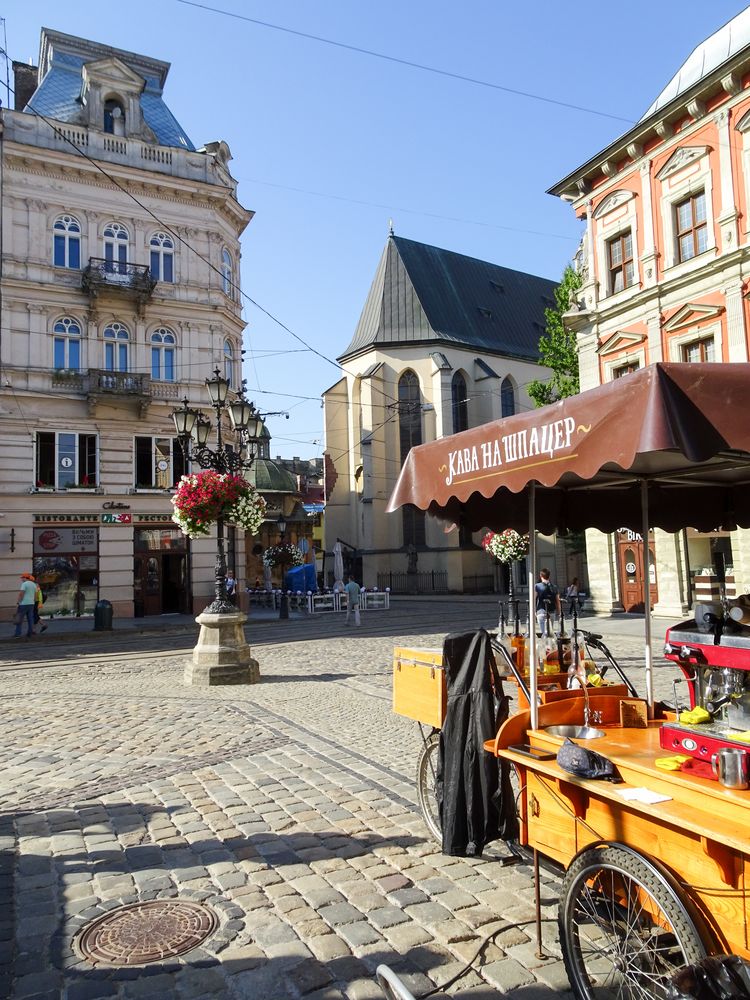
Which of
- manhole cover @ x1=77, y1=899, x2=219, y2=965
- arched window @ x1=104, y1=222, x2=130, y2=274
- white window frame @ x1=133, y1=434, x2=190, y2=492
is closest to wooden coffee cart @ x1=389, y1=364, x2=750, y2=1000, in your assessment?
manhole cover @ x1=77, y1=899, x2=219, y2=965

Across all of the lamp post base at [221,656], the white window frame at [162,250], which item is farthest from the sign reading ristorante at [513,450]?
the white window frame at [162,250]

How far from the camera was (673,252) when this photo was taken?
22688 mm

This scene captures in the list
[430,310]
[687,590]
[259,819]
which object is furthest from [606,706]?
[430,310]

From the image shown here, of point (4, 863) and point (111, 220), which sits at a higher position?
point (111, 220)

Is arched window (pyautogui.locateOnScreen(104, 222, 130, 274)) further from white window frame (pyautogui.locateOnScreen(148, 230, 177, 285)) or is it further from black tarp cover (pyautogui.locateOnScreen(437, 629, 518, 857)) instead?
black tarp cover (pyautogui.locateOnScreen(437, 629, 518, 857))

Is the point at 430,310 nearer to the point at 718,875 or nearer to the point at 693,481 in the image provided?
the point at 693,481

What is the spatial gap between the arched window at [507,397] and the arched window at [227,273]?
22298 millimetres

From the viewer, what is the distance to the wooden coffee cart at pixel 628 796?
8.82ft

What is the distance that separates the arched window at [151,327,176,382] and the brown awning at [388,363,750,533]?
994 inches

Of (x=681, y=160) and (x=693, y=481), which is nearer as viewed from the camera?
(x=693, y=481)

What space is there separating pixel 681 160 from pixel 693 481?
20549 mm

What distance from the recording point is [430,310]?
4906 centimetres

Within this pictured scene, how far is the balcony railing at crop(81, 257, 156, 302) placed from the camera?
2775cm

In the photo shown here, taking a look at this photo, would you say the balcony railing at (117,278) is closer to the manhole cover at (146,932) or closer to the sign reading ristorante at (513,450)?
the sign reading ristorante at (513,450)
